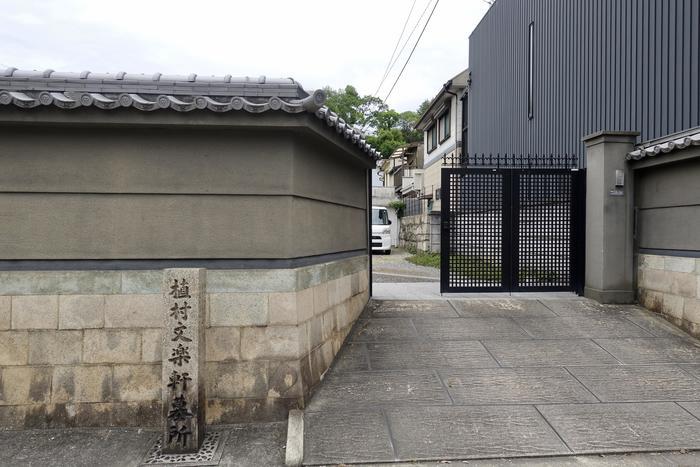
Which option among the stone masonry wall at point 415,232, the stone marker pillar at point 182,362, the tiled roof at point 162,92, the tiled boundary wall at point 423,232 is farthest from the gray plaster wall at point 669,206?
the stone masonry wall at point 415,232

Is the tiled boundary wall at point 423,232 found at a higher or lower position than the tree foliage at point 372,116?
lower

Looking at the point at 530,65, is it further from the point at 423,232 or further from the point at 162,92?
the point at 162,92

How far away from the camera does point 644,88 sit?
9086 millimetres

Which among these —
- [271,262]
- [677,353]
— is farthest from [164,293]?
[677,353]

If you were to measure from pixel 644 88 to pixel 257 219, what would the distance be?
842 centimetres

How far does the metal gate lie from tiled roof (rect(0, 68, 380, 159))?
4031 mm

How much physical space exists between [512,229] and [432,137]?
1752cm

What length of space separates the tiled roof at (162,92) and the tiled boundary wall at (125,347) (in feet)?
5.82

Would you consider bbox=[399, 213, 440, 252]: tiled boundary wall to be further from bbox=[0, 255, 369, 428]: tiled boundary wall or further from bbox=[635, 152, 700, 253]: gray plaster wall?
bbox=[0, 255, 369, 428]: tiled boundary wall

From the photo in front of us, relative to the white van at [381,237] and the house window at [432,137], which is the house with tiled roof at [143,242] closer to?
the white van at [381,237]

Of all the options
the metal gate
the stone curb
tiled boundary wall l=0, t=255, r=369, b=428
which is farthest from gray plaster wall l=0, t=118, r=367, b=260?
the metal gate

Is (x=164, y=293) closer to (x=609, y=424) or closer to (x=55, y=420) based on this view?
(x=55, y=420)

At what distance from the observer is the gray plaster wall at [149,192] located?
491cm

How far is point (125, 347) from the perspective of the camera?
4957 millimetres
